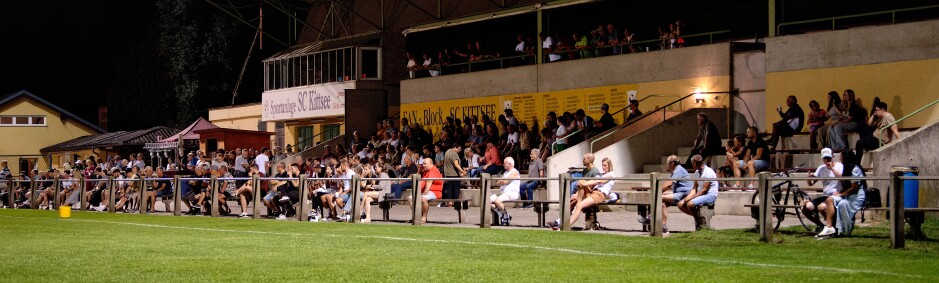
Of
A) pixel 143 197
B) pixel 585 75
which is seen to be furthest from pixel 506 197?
pixel 585 75

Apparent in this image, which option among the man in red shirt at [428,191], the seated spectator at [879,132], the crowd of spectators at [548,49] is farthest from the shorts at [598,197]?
the crowd of spectators at [548,49]

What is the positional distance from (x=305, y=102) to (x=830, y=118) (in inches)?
1195

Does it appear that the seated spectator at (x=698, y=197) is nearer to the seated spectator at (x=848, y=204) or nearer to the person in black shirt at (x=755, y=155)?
the seated spectator at (x=848, y=204)

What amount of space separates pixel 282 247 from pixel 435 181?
25.7 ft

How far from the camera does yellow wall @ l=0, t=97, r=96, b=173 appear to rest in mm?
78125

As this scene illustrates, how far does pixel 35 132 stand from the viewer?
3125 inches

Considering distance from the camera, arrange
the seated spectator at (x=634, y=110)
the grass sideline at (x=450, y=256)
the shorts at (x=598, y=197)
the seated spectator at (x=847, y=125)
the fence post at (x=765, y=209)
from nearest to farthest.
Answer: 1. the grass sideline at (x=450, y=256)
2. the fence post at (x=765, y=209)
3. the shorts at (x=598, y=197)
4. the seated spectator at (x=847, y=125)
5. the seated spectator at (x=634, y=110)

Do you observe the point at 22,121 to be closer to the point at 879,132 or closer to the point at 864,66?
the point at 864,66

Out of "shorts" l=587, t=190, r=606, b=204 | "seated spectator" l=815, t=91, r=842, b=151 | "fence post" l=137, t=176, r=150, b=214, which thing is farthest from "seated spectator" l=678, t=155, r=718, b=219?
"fence post" l=137, t=176, r=150, b=214

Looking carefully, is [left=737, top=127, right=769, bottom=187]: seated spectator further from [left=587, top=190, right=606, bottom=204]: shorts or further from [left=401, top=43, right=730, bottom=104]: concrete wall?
[left=401, top=43, right=730, bottom=104]: concrete wall

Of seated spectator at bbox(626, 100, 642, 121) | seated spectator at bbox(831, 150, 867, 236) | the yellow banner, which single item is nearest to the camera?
seated spectator at bbox(831, 150, 867, 236)

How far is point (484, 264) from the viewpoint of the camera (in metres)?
13.5

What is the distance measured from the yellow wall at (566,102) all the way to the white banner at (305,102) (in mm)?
5554

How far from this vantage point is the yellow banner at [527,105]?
35.4m
